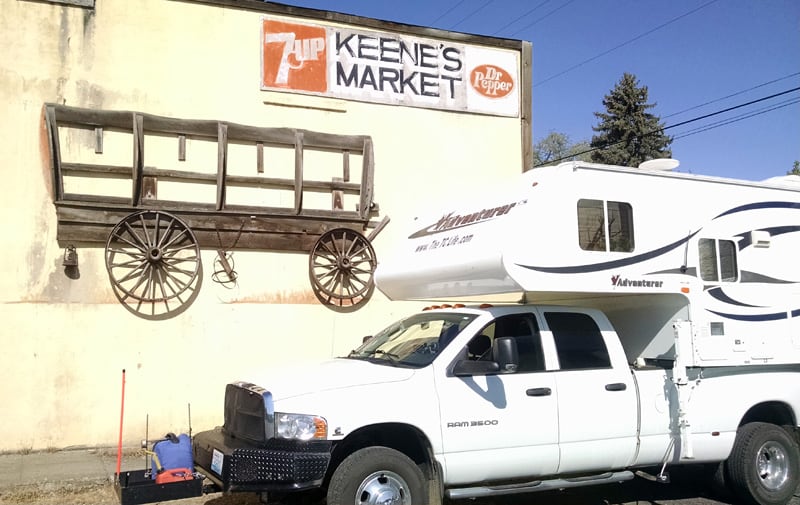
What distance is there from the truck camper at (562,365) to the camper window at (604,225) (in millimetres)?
16

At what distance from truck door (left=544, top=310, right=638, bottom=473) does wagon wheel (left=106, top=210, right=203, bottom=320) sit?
17.3ft

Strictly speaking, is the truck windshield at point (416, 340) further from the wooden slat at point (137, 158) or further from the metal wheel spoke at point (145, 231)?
the wooden slat at point (137, 158)

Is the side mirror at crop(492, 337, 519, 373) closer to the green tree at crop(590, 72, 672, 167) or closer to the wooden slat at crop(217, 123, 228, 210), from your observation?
the wooden slat at crop(217, 123, 228, 210)

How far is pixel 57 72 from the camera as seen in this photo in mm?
9758

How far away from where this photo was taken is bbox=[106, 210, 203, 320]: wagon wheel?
Result: 32.0 feet

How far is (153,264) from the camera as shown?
32.5 ft

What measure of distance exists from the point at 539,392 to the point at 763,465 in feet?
9.03

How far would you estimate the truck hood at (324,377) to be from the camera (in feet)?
18.9

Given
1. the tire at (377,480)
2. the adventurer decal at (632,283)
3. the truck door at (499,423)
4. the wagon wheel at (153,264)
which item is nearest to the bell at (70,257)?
the wagon wheel at (153,264)

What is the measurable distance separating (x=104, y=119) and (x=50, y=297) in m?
2.36

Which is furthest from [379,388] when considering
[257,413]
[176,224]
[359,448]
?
[176,224]

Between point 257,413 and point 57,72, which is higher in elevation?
point 57,72

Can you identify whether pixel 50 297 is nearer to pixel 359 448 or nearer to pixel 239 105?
pixel 239 105

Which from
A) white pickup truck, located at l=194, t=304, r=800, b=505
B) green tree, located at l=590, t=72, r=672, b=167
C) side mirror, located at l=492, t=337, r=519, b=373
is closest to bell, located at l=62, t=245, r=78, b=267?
white pickup truck, located at l=194, t=304, r=800, b=505
